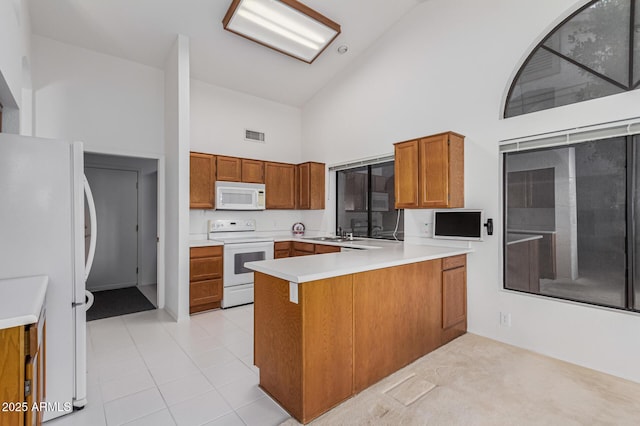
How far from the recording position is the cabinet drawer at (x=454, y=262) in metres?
3.04

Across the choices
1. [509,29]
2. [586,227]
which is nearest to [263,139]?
[509,29]

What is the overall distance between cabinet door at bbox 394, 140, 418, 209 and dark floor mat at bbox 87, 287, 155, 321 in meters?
3.75

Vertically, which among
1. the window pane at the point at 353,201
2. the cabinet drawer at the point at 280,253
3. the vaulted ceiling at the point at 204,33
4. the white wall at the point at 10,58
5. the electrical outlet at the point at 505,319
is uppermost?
the vaulted ceiling at the point at 204,33

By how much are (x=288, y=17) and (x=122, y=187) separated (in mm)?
4080

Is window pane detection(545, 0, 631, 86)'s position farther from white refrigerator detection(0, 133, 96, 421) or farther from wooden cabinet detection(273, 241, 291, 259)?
white refrigerator detection(0, 133, 96, 421)

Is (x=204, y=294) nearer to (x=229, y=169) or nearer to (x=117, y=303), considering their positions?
(x=117, y=303)

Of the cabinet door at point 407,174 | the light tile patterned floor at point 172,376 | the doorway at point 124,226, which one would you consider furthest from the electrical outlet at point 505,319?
the doorway at point 124,226

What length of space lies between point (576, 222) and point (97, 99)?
559cm

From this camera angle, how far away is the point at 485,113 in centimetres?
321

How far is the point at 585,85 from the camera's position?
265cm

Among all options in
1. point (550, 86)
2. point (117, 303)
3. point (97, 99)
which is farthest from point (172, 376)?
point (550, 86)

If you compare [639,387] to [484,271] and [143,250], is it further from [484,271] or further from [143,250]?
[143,250]

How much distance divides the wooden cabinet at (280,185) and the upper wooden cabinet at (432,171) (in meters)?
2.31

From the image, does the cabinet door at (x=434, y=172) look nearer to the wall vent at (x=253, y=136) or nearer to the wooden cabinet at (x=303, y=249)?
the wooden cabinet at (x=303, y=249)
